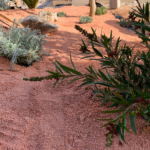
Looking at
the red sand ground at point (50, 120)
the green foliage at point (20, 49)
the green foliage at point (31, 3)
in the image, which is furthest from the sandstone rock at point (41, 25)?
the green foliage at point (31, 3)

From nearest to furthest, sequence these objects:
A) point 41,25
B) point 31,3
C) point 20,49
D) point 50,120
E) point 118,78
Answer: point 118,78 → point 50,120 → point 20,49 → point 41,25 → point 31,3

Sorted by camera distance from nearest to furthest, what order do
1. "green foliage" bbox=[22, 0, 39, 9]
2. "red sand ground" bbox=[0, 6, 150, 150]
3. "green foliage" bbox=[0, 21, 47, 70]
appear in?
"red sand ground" bbox=[0, 6, 150, 150] < "green foliage" bbox=[0, 21, 47, 70] < "green foliage" bbox=[22, 0, 39, 9]

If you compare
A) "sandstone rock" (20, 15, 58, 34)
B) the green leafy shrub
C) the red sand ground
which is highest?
"sandstone rock" (20, 15, 58, 34)

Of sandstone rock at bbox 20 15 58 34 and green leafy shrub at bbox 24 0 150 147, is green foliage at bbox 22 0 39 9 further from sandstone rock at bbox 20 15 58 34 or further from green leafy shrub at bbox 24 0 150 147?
green leafy shrub at bbox 24 0 150 147

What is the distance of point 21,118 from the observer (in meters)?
1.63

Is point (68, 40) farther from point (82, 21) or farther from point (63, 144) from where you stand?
point (63, 144)

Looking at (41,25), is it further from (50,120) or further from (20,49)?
(50,120)

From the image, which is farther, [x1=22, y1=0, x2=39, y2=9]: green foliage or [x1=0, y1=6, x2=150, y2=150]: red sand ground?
[x1=22, y1=0, x2=39, y2=9]: green foliage

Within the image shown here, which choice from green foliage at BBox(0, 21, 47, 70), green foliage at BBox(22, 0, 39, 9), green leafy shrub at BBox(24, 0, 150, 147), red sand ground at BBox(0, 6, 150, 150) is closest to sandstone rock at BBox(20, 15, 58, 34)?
green foliage at BBox(0, 21, 47, 70)

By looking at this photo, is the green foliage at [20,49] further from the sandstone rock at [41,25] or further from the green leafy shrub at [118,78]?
the sandstone rock at [41,25]

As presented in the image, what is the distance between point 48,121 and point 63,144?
0.92ft

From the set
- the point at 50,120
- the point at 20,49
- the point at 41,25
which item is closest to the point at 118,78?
the point at 50,120

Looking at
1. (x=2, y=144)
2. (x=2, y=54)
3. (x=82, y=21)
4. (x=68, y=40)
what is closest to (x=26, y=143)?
(x=2, y=144)

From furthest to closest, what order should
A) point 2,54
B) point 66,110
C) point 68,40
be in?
1. point 68,40
2. point 2,54
3. point 66,110
